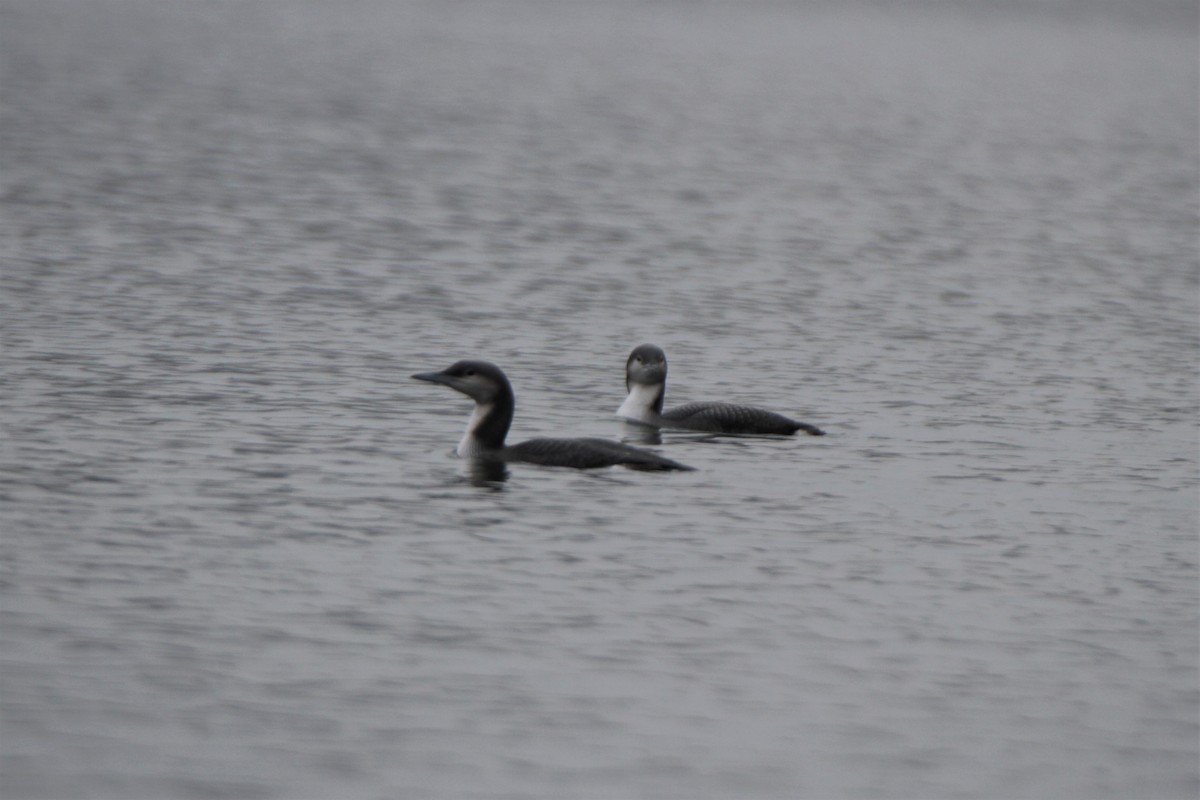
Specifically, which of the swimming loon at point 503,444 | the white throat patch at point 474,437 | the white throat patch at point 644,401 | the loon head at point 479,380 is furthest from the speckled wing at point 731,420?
the white throat patch at point 474,437

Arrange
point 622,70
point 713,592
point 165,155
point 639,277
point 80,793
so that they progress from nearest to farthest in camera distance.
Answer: point 80,793 < point 713,592 < point 639,277 < point 165,155 < point 622,70

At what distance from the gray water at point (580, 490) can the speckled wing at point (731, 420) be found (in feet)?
0.65

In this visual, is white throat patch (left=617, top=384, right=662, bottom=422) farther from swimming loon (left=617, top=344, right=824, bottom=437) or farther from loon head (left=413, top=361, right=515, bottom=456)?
loon head (left=413, top=361, right=515, bottom=456)

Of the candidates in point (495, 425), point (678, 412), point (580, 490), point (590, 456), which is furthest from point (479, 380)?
point (678, 412)

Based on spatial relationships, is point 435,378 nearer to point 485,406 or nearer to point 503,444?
point 485,406

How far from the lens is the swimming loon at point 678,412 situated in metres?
15.8

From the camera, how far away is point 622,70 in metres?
70.3

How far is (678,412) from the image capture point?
16.2 meters

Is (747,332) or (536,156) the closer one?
(747,332)

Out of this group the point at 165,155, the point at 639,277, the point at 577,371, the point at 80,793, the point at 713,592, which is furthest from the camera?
the point at 165,155

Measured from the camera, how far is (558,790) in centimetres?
884

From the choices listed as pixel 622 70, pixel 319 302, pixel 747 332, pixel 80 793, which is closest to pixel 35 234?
pixel 319 302

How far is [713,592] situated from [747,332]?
1007cm

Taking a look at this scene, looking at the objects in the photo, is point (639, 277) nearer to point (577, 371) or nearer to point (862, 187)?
point (577, 371)
